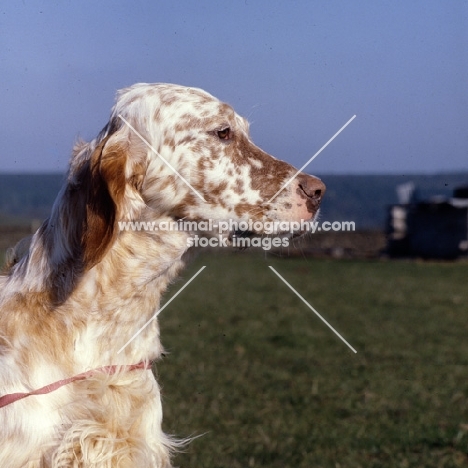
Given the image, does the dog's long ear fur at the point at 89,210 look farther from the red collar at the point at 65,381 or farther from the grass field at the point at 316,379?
the grass field at the point at 316,379

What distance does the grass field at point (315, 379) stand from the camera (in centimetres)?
559

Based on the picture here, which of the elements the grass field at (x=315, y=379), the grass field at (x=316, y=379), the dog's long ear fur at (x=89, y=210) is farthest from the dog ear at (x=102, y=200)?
the grass field at (x=315, y=379)

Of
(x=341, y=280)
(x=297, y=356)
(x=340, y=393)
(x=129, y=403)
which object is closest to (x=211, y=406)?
(x=340, y=393)

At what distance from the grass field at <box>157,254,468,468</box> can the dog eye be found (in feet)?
2.23

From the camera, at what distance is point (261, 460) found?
5.32 m

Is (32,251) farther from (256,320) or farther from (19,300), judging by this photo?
(256,320)

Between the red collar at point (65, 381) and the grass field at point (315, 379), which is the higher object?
the red collar at point (65, 381)

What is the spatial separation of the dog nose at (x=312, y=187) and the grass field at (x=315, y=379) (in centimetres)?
89

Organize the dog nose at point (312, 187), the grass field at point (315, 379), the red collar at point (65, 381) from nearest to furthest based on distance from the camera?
the red collar at point (65, 381) → the dog nose at point (312, 187) → the grass field at point (315, 379)

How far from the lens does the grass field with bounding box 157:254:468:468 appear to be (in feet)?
18.4

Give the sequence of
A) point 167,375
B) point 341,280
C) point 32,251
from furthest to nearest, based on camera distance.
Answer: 1. point 341,280
2. point 167,375
3. point 32,251

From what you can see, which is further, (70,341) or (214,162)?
(214,162)

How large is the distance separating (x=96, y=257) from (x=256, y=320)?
28.4 ft

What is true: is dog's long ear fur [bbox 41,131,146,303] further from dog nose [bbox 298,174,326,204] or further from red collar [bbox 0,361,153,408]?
dog nose [bbox 298,174,326,204]
